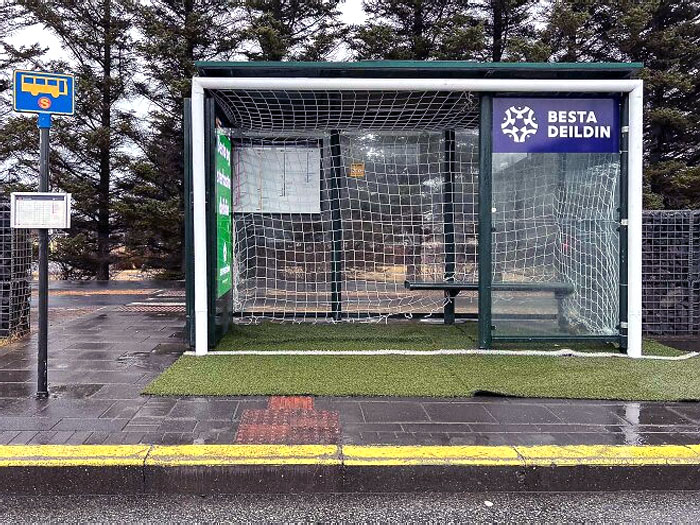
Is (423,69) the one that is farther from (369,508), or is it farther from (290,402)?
(369,508)

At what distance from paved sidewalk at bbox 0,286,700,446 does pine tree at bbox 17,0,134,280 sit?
539 inches

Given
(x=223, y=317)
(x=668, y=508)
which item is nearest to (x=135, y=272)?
(x=223, y=317)

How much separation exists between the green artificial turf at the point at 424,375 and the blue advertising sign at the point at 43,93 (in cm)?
248

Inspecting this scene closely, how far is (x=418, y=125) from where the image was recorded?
7797 mm

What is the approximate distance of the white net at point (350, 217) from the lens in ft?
26.6

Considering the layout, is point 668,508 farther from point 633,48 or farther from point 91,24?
point 91,24

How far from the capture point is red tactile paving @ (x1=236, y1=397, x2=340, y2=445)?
149 inches

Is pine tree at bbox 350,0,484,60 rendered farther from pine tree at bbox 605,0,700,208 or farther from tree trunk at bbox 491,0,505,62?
pine tree at bbox 605,0,700,208

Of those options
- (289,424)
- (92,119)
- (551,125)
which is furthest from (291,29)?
(289,424)

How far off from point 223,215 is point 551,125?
383cm

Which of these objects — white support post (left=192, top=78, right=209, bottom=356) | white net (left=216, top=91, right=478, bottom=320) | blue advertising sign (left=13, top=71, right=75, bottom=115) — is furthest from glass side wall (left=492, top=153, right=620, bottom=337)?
blue advertising sign (left=13, top=71, right=75, bottom=115)

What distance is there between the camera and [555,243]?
6668 millimetres

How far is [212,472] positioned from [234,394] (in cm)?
135

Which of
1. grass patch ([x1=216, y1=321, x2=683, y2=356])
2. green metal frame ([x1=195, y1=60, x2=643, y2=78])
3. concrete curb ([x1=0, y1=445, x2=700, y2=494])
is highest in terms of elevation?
green metal frame ([x1=195, y1=60, x2=643, y2=78])
